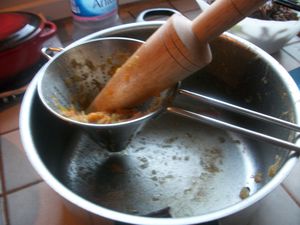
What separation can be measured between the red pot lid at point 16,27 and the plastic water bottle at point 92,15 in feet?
0.35

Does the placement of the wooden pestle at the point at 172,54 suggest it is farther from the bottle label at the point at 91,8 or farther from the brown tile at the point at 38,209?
the bottle label at the point at 91,8

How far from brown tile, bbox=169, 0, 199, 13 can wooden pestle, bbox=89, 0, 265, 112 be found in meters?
0.48

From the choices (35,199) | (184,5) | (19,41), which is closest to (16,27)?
(19,41)

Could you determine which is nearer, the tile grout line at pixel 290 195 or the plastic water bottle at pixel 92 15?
the tile grout line at pixel 290 195

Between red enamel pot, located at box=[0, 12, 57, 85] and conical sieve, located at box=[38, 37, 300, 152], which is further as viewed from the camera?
red enamel pot, located at box=[0, 12, 57, 85]

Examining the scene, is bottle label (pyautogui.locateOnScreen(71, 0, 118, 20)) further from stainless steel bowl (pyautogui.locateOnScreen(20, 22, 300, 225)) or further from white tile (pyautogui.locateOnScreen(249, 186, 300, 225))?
white tile (pyautogui.locateOnScreen(249, 186, 300, 225))

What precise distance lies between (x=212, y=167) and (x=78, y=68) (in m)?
0.28

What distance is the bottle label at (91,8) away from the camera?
27.3 inches

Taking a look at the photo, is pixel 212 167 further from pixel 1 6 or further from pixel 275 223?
pixel 1 6

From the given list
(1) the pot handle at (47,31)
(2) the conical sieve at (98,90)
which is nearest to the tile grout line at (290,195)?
(2) the conical sieve at (98,90)

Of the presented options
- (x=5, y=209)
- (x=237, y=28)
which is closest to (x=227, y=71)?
(x=237, y=28)

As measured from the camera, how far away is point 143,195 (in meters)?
0.50

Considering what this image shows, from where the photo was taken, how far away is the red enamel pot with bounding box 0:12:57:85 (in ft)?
1.88

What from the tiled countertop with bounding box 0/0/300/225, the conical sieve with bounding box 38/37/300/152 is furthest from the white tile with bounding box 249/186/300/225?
the conical sieve with bounding box 38/37/300/152
